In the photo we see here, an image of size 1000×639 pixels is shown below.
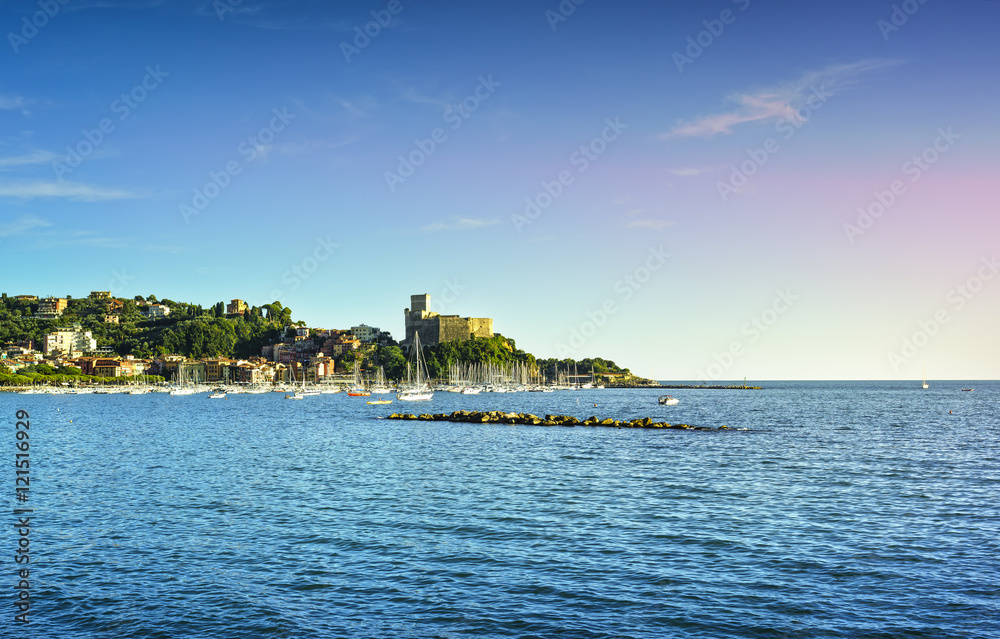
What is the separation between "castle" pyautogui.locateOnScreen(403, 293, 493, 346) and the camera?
191 meters

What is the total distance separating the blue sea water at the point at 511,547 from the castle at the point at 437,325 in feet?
513

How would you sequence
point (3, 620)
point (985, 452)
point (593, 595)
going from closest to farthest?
point (3, 620) → point (593, 595) → point (985, 452)

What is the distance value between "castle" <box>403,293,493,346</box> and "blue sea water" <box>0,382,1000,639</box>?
15624 centimetres

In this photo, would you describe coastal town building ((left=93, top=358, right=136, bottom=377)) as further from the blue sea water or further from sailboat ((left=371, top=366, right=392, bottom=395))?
the blue sea water

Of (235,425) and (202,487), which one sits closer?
(202,487)

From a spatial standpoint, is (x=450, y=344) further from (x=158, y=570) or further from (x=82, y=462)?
(x=158, y=570)

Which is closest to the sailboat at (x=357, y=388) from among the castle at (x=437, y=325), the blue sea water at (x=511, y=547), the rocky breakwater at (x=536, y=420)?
the castle at (x=437, y=325)

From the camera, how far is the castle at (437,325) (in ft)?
625

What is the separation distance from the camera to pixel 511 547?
53.8 feet

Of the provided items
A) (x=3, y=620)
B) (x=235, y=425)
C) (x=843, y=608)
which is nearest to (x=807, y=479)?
(x=843, y=608)

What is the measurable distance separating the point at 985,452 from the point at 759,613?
33.0m

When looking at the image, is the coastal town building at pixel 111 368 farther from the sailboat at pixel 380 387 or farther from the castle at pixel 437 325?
the castle at pixel 437 325

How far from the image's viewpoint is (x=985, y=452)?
37.2 metres

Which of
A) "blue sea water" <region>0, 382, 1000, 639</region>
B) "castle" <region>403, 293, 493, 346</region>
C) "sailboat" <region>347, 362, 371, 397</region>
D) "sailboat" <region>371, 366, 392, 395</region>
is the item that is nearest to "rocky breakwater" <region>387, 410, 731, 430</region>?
"blue sea water" <region>0, 382, 1000, 639</region>
